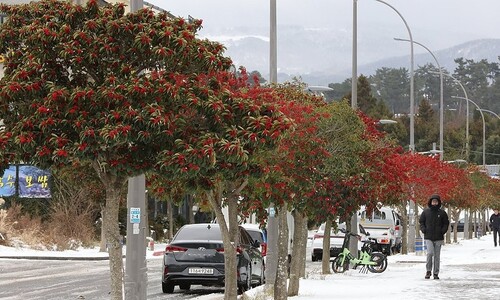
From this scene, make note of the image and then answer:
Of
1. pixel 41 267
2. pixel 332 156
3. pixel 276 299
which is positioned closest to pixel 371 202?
pixel 332 156

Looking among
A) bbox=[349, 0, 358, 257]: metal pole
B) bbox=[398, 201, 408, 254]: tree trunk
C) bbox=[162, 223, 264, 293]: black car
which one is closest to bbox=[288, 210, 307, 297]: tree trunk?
bbox=[162, 223, 264, 293]: black car

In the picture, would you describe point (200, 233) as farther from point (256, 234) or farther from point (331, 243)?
point (331, 243)

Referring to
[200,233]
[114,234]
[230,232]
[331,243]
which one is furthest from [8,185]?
[114,234]

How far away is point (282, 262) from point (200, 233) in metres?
5.33

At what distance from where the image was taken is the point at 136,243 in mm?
16750

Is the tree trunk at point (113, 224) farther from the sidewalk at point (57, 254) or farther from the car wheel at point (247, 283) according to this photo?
the sidewalk at point (57, 254)

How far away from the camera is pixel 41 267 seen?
36.1 meters

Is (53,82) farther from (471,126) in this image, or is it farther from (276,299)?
(471,126)

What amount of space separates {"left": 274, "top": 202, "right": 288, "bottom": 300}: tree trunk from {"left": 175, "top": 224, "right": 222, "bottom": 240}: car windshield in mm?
4213

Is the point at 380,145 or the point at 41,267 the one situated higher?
the point at 380,145

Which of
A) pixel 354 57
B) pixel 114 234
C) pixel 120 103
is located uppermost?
pixel 354 57

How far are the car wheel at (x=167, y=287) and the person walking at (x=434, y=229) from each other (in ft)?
18.6

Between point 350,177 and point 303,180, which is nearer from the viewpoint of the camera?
point 303,180

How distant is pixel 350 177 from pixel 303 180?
8.18 metres
